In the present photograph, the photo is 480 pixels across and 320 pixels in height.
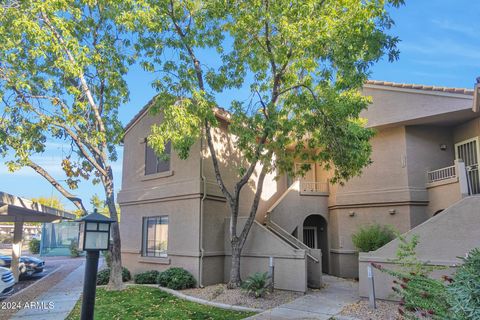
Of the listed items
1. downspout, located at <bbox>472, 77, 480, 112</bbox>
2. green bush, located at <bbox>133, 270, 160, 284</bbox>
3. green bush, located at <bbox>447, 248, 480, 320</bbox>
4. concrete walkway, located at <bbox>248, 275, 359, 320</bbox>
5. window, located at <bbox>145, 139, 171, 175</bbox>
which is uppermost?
downspout, located at <bbox>472, 77, 480, 112</bbox>

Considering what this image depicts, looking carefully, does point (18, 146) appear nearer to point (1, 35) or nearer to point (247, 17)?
point (1, 35)

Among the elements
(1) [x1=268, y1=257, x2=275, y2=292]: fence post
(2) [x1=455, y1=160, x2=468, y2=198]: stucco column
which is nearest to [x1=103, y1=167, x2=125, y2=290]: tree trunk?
(1) [x1=268, y1=257, x2=275, y2=292]: fence post

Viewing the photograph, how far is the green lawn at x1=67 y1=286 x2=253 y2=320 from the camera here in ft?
31.7

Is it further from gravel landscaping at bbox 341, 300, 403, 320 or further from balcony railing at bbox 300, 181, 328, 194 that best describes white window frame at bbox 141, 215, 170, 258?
gravel landscaping at bbox 341, 300, 403, 320

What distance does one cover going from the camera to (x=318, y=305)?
10.7 m

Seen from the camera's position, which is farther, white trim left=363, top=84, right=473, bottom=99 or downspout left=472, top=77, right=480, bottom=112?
white trim left=363, top=84, right=473, bottom=99

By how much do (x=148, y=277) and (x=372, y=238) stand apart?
353 inches

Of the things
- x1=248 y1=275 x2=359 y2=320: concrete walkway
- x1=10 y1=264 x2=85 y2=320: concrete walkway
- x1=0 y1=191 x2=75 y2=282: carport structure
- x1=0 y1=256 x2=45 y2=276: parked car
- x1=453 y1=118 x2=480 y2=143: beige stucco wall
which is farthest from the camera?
x1=0 y1=256 x2=45 y2=276: parked car

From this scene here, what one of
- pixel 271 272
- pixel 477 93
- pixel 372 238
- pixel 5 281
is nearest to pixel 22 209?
pixel 5 281

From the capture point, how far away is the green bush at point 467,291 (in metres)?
3.44

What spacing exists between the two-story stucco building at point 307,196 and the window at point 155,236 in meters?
Result: 0.04

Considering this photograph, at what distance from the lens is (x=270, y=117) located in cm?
1167

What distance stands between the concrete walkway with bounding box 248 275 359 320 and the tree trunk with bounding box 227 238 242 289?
7.44 ft

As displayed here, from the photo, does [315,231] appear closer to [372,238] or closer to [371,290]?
[372,238]
